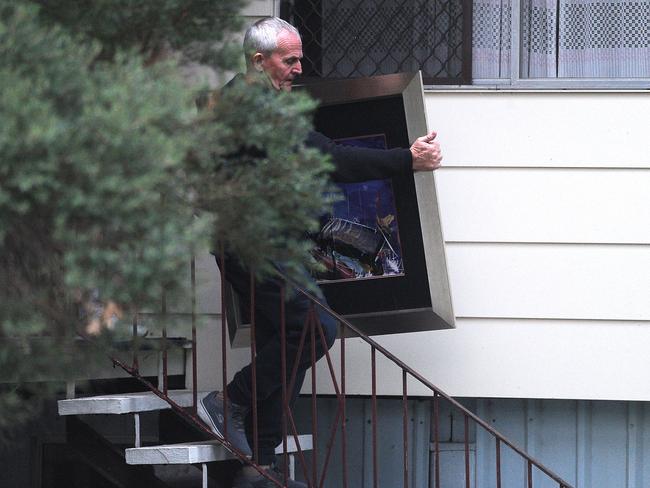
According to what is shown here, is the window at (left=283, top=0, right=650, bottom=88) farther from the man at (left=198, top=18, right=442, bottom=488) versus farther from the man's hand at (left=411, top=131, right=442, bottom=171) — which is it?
the man's hand at (left=411, top=131, right=442, bottom=171)

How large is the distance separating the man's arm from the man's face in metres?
0.28

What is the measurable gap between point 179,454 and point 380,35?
2338mm

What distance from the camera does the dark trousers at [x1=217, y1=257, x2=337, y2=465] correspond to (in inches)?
181

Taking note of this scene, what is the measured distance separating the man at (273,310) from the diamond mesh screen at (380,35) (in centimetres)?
118

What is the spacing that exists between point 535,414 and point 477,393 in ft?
1.10

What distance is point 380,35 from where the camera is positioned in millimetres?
5816

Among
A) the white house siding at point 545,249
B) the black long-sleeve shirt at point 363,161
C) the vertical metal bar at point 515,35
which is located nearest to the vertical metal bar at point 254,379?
the black long-sleeve shirt at point 363,161

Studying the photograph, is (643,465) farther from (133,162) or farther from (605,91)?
(133,162)

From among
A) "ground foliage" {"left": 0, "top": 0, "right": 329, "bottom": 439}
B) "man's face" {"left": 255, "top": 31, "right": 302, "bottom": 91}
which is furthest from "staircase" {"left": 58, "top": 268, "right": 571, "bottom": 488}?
"ground foliage" {"left": 0, "top": 0, "right": 329, "bottom": 439}

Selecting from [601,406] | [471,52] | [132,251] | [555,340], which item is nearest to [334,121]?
[471,52]

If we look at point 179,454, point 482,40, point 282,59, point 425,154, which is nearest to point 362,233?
point 425,154

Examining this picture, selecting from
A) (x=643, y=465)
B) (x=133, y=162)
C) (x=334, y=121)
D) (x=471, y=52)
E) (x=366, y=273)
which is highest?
(x=471, y=52)

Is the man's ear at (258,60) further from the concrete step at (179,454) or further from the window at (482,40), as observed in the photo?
the concrete step at (179,454)

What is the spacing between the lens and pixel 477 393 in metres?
5.47
